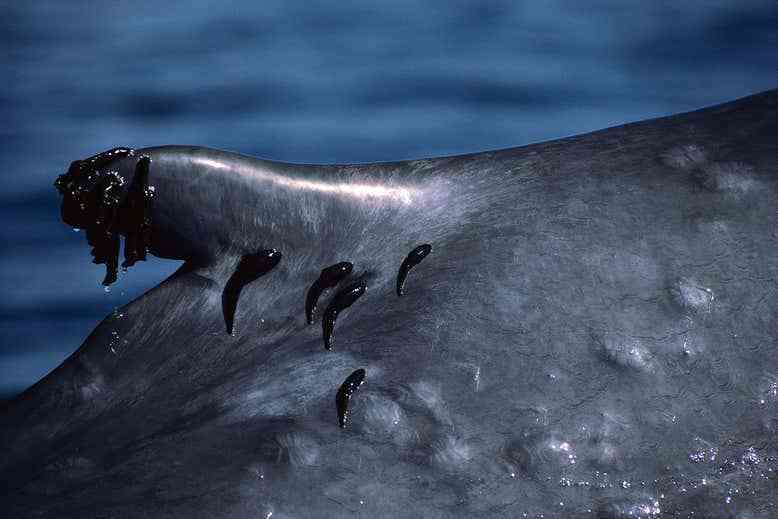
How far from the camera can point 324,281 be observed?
211 cm

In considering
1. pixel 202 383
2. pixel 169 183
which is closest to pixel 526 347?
pixel 202 383

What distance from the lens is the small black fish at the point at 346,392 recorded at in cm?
186

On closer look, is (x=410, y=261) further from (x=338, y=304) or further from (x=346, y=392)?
(x=346, y=392)

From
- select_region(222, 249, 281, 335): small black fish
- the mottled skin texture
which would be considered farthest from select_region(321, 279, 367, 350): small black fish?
select_region(222, 249, 281, 335): small black fish

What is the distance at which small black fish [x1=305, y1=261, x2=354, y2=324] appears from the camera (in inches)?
81.9

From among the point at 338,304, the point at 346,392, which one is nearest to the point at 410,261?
the point at 338,304

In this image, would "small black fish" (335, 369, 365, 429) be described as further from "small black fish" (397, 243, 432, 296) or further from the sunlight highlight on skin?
the sunlight highlight on skin

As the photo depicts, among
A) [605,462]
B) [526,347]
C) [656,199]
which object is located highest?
[656,199]

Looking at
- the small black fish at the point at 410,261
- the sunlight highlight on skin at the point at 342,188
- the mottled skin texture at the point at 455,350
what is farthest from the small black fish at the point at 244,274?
the small black fish at the point at 410,261

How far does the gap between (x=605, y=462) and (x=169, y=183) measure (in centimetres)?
96

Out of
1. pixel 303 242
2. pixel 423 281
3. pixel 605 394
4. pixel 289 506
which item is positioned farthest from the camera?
pixel 303 242

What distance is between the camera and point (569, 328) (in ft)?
6.33

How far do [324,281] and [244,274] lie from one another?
0.16m

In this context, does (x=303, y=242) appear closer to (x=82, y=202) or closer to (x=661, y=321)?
(x=82, y=202)
